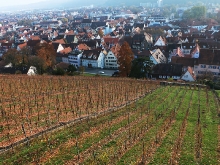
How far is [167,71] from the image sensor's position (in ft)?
158

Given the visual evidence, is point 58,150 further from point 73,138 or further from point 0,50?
point 0,50

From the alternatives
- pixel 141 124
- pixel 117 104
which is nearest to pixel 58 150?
pixel 141 124

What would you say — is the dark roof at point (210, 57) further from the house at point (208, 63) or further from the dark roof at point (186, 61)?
the dark roof at point (186, 61)

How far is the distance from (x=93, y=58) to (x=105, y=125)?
44819 millimetres

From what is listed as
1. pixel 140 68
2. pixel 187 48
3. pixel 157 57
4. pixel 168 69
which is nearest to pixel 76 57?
pixel 157 57

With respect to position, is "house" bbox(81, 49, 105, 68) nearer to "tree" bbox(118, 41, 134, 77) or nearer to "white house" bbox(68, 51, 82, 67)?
"white house" bbox(68, 51, 82, 67)

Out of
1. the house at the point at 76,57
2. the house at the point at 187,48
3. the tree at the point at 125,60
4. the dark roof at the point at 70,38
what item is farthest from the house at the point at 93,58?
the dark roof at the point at 70,38

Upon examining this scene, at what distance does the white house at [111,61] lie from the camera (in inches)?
2463

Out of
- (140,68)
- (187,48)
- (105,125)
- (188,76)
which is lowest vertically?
(105,125)

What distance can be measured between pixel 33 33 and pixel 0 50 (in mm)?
38778

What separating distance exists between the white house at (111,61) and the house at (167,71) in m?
15.5

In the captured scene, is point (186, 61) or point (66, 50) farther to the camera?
point (66, 50)

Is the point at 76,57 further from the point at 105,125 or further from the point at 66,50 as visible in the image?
the point at 105,125

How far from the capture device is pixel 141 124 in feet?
66.1
